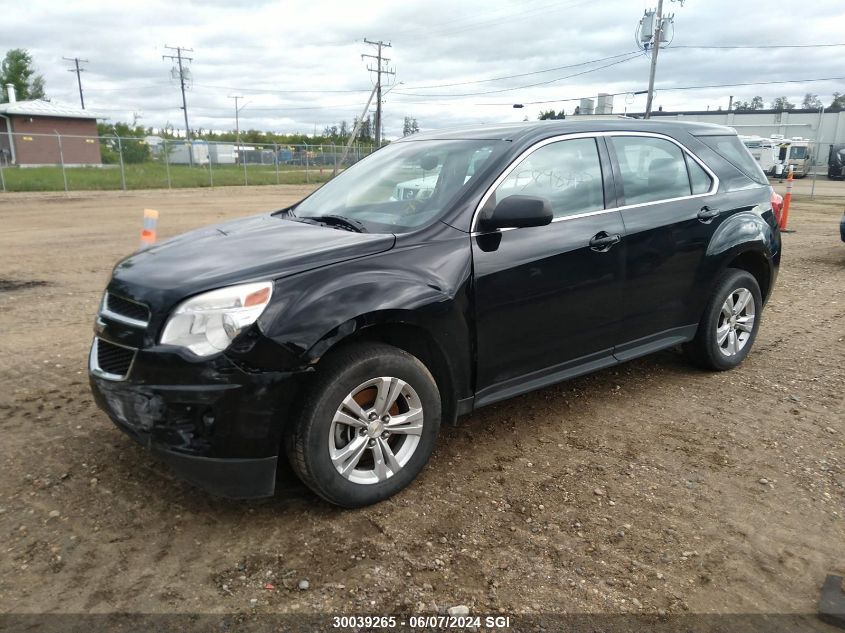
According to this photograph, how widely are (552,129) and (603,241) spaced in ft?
2.46

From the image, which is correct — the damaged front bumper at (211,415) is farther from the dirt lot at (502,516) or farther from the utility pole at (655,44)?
the utility pole at (655,44)

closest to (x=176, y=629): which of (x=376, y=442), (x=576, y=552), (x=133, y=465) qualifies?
(x=376, y=442)

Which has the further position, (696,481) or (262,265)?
(696,481)

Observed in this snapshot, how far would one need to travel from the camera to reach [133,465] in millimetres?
3490

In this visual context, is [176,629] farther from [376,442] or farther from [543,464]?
[543,464]

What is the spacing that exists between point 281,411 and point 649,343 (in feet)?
8.91

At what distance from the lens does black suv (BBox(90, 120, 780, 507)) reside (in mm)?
2742

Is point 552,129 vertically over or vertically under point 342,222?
over

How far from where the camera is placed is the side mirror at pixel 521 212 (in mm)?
3305

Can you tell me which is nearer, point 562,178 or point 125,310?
point 125,310

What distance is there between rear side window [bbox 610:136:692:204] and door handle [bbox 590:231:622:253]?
358 millimetres

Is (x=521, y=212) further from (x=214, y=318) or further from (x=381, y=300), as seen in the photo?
(x=214, y=318)

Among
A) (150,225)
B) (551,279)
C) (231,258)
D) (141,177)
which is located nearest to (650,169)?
(551,279)

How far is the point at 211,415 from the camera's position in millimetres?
2686
